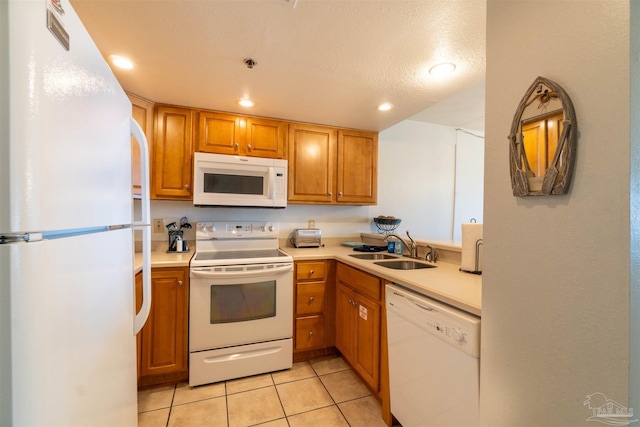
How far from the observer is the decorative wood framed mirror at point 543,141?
70 centimetres

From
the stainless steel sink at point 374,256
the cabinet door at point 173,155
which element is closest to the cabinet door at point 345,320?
the stainless steel sink at point 374,256

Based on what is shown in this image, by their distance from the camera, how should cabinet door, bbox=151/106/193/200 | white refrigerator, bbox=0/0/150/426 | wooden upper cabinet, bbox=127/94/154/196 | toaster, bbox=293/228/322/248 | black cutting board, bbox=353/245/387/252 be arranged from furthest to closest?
1. toaster, bbox=293/228/322/248
2. black cutting board, bbox=353/245/387/252
3. cabinet door, bbox=151/106/193/200
4. wooden upper cabinet, bbox=127/94/154/196
5. white refrigerator, bbox=0/0/150/426

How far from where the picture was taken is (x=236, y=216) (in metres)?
2.64

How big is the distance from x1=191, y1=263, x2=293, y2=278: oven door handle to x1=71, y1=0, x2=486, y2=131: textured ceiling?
1.35 meters

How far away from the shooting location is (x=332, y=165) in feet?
8.97

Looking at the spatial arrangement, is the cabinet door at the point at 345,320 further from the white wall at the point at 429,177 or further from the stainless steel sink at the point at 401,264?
the white wall at the point at 429,177

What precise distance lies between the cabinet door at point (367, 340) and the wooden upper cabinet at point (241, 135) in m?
1.57

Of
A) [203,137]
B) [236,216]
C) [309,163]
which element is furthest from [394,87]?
[236,216]

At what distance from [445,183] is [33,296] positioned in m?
3.80

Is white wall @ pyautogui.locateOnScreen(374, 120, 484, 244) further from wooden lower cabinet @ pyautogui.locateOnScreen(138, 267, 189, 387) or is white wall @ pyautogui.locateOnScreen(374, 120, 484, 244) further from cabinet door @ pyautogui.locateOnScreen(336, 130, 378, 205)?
wooden lower cabinet @ pyautogui.locateOnScreen(138, 267, 189, 387)

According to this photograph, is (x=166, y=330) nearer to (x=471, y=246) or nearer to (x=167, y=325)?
(x=167, y=325)

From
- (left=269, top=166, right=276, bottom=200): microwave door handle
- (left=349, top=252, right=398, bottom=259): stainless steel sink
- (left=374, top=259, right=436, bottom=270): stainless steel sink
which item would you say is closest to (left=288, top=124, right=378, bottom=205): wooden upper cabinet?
(left=269, top=166, right=276, bottom=200): microwave door handle

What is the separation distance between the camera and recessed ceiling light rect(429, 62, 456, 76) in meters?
1.60

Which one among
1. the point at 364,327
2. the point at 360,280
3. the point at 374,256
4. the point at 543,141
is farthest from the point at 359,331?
the point at 543,141
